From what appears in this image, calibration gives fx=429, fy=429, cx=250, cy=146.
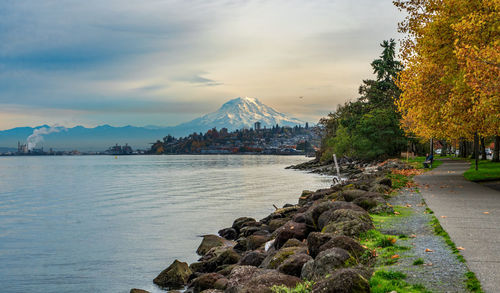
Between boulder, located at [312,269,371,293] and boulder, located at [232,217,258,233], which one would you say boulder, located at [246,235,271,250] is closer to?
boulder, located at [232,217,258,233]

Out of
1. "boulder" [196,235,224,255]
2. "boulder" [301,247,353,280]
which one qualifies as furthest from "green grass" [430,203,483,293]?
"boulder" [196,235,224,255]

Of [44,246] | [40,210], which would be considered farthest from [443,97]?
[40,210]

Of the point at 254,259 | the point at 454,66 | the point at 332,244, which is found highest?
the point at 454,66

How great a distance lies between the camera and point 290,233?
12.8m

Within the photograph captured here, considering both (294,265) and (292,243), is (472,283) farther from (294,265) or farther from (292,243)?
(292,243)

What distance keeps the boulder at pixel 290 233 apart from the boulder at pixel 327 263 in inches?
172

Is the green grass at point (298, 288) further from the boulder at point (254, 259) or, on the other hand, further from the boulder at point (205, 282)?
the boulder at point (205, 282)

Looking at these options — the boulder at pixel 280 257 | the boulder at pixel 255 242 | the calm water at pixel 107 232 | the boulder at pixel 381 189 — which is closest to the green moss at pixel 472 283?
the boulder at pixel 280 257

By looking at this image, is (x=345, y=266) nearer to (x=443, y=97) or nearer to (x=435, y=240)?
(x=435, y=240)

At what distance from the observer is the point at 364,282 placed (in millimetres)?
6656

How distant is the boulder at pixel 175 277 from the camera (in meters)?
14.9

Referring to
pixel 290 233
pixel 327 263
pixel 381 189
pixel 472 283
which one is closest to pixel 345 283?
pixel 327 263

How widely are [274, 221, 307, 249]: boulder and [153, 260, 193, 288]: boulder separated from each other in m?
4.21

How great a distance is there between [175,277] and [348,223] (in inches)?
285
